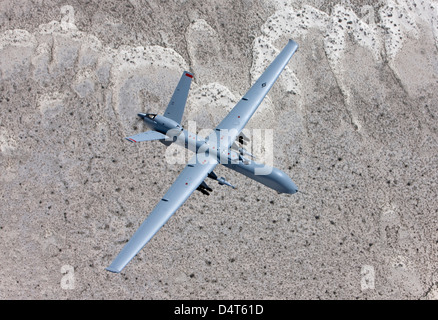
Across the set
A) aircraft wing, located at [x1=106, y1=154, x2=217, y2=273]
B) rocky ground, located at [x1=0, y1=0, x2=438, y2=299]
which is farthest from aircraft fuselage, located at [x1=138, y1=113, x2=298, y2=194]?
rocky ground, located at [x1=0, y1=0, x2=438, y2=299]

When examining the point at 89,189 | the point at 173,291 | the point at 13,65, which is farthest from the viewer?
the point at 13,65

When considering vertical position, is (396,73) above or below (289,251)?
above

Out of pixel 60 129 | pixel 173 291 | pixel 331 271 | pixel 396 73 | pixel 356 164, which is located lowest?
pixel 173 291

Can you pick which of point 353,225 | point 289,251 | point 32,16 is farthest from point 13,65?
point 353,225

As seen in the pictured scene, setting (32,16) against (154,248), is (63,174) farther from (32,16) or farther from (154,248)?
(32,16)

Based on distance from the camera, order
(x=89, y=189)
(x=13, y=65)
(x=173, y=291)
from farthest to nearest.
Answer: (x=13, y=65), (x=89, y=189), (x=173, y=291)

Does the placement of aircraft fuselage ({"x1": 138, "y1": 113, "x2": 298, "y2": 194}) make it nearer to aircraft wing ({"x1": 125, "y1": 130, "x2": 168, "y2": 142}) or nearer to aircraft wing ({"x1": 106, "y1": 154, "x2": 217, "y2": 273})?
aircraft wing ({"x1": 125, "y1": 130, "x2": 168, "y2": 142})

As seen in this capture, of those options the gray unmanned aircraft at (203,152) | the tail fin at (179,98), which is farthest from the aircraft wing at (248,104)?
the tail fin at (179,98)

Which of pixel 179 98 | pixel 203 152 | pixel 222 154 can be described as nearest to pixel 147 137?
pixel 179 98
